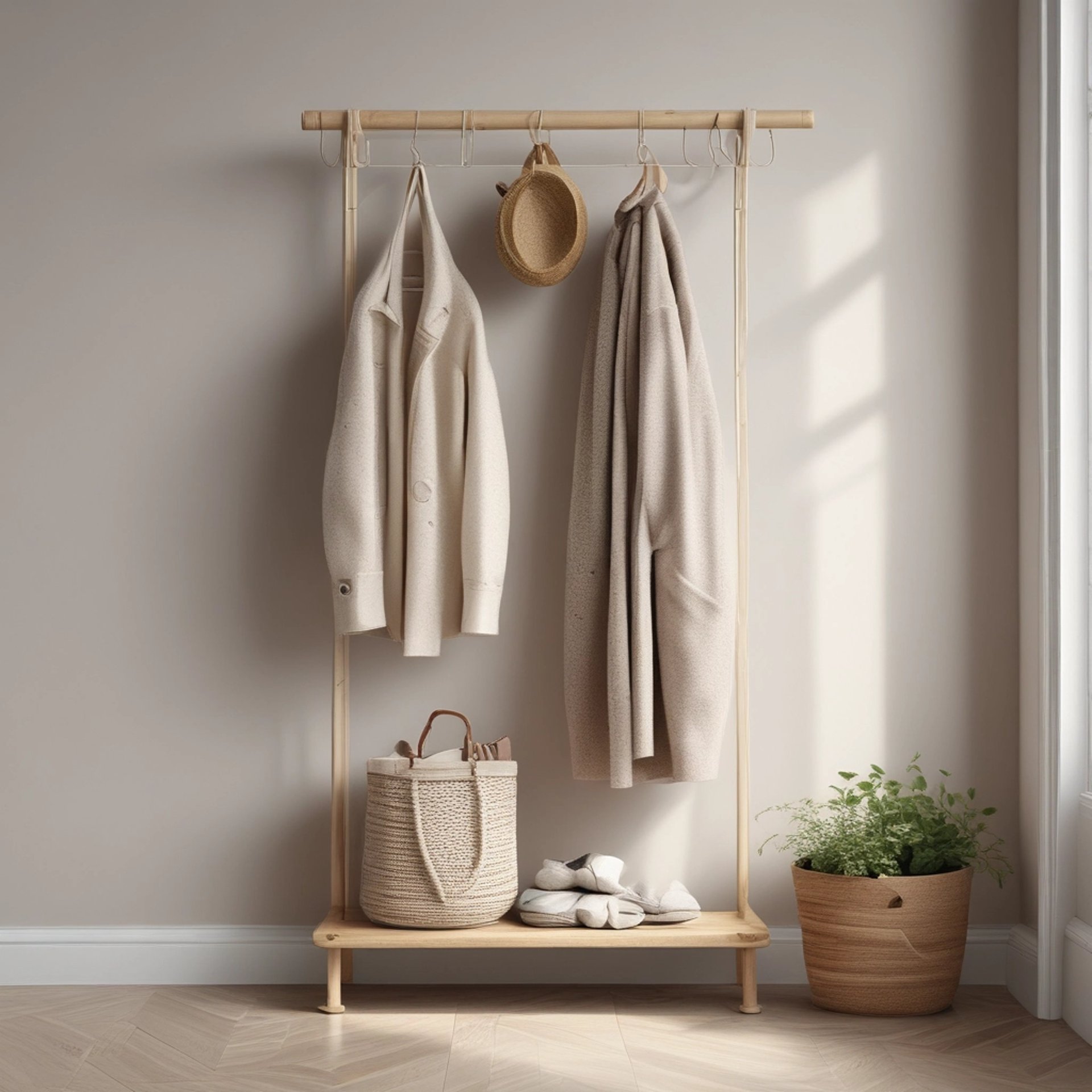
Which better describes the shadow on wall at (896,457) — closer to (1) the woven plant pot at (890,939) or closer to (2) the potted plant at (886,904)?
(2) the potted plant at (886,904)

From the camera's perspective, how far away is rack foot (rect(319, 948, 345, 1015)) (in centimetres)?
214

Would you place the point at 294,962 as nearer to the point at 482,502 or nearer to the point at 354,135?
the point at 482,502

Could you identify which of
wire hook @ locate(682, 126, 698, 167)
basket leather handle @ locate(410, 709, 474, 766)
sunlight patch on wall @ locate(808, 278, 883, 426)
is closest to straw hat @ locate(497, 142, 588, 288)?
wire hook @ locate(682, 126, 698, 167)

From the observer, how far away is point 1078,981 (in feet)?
6.82

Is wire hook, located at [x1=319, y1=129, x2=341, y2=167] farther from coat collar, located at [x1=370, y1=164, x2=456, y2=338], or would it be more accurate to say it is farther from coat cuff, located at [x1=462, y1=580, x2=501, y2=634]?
coat cuff, located at [x1=462, y1=580, x2=501, y2=634]

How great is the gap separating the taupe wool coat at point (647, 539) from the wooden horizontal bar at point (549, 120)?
6.1 inches

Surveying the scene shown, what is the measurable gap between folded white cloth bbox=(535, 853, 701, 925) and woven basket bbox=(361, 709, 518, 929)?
0.10 metres

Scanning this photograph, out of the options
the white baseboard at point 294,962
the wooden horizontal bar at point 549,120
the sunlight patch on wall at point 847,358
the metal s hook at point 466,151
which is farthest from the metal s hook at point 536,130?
the white baseboard at point 294,962

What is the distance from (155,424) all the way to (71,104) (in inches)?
27.0

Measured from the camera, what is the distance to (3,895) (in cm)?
235

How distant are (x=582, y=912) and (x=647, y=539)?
2.29 ft

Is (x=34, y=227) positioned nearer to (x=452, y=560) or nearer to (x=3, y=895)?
(x=452, y=560)

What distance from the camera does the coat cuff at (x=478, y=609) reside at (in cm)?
218

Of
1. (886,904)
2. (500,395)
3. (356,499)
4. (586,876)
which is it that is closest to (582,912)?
(586,876)
